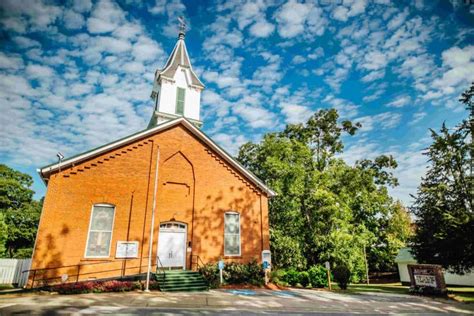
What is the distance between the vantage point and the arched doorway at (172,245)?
50.4 ft

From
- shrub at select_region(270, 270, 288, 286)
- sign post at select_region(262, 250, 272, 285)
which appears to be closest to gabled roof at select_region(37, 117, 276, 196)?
sign post at select_region(262, 250, 272, 285)

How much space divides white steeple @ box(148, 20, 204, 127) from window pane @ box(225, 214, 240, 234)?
287 inches

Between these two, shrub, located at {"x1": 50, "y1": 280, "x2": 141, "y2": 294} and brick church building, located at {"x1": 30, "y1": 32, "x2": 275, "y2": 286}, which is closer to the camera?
shrub, located at {"x1": 50, "y1": 280, "x2": 141, "y2": 294}

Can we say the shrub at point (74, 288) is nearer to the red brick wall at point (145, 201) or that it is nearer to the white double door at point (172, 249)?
the red brick wall at point (145, 201)

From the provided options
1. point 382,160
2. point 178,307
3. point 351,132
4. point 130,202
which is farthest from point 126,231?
point 382,160

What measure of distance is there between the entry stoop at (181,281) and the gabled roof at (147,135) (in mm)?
6921

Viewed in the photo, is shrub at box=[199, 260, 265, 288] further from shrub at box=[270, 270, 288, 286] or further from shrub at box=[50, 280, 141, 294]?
shrub at box=[50, 280, 141, 294]

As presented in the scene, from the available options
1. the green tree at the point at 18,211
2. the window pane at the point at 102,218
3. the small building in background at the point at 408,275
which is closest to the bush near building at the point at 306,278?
the window pane at the point at 102,218

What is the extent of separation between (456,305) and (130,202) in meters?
16.1

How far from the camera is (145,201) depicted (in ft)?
50.6

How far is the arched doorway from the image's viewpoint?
15367mm

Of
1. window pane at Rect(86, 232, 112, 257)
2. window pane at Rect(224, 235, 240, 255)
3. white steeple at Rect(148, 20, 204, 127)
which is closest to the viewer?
window pane at Rect(86, 232, 112, 257)

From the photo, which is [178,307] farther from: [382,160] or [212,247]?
[382,160]

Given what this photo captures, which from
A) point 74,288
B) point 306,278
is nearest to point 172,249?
point 74,288
